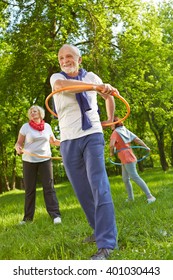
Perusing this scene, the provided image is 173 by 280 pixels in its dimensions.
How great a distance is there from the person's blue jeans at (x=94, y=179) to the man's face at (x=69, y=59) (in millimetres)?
715

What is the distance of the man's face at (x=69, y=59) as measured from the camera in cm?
387

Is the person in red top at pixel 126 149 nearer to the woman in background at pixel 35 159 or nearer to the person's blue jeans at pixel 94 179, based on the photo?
the woman in background at pixel 35 159

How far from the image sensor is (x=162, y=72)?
19.4m

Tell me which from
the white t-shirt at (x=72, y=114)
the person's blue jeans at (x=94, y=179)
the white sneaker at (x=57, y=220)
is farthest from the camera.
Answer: the white sneaker at (x=57, y=220)

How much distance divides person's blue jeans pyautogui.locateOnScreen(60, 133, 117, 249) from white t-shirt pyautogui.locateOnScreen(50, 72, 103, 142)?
6 cm

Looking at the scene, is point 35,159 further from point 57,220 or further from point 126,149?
point 126,149

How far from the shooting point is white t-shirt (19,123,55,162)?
22.1 ft

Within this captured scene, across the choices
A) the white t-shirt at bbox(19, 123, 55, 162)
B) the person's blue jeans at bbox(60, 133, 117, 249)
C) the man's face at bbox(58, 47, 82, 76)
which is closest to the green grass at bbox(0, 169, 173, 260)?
the person's blue jeans at bbox(60, 133, 117, 249)

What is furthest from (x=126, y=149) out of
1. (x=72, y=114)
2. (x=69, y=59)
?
(x=69, y=59)

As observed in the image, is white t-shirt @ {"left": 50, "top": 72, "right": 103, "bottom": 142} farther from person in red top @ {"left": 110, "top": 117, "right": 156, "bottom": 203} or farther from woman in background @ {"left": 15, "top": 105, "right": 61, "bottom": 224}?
person in red top @ {"left": 110, "top": 117, "right": 156, "bottom": 203}

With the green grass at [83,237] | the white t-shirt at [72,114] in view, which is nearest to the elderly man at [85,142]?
the white t-shirt at [72,114]

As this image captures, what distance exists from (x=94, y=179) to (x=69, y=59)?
1233 millimetres
